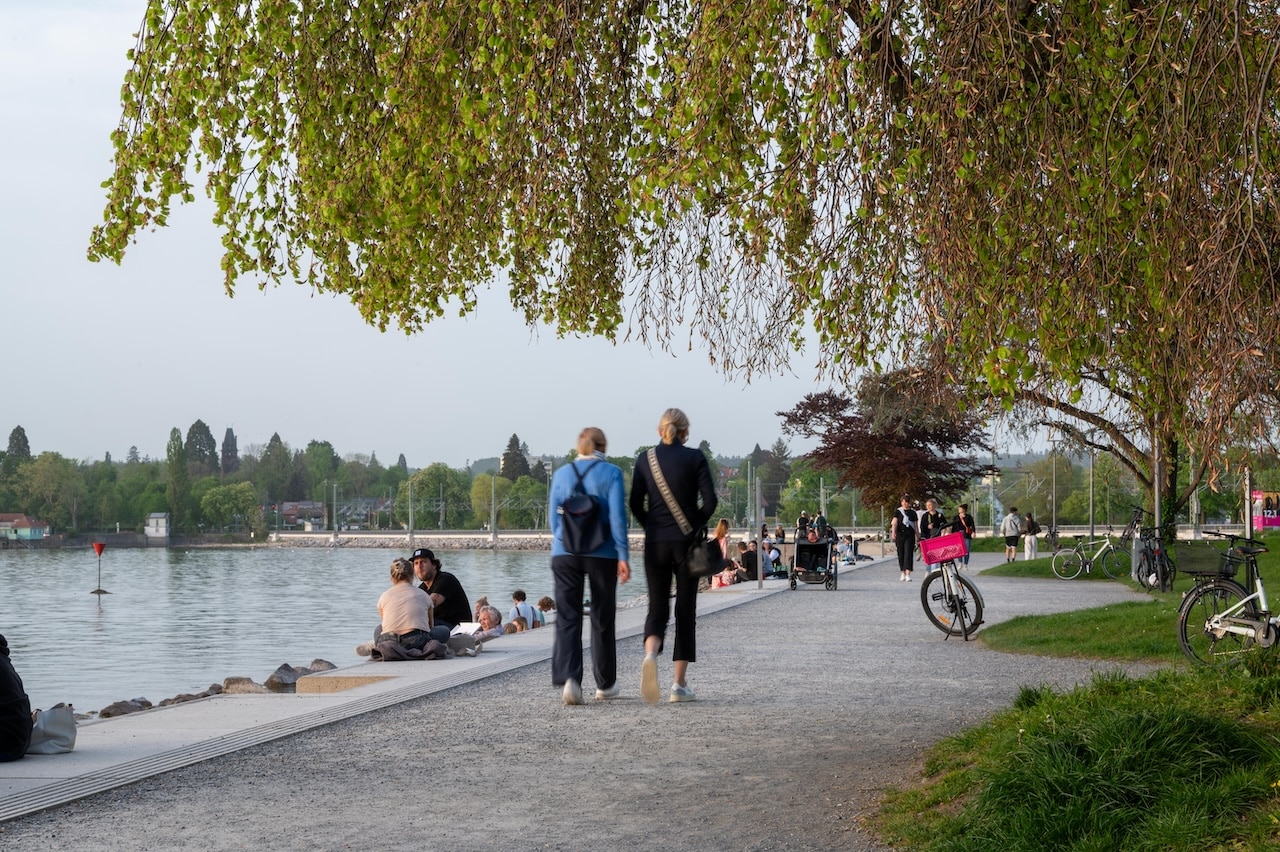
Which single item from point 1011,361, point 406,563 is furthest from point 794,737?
point 406,563

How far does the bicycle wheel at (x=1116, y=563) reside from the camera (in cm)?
3397

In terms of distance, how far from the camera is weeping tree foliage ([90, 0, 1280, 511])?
5.61 metres

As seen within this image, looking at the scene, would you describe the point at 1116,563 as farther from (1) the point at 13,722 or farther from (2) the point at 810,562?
(1) the point at 13,722

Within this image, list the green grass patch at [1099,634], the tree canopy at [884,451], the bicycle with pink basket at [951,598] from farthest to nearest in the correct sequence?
the tree canopy at [884,451]
the bicycle with pink basket at [951,598]
the green grass patch at [1099,634]

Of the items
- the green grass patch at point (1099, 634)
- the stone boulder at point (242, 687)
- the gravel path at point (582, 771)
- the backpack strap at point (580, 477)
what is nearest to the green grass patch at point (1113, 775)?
the gravel path at point (582, 771)

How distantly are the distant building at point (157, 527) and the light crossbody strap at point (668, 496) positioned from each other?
190 meters

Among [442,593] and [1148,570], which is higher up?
[442,593]

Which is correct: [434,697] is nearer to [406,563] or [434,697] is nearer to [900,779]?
[406,563]

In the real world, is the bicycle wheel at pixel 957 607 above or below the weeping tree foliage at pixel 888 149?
below

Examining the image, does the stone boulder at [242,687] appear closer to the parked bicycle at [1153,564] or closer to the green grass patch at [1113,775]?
the green grass patch at [1113,775]

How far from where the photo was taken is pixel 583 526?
10281 millimetres

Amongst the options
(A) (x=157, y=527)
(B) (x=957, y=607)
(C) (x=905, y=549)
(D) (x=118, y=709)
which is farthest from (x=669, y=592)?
(A) (x=157, y=527)

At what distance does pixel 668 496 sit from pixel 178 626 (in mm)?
34131

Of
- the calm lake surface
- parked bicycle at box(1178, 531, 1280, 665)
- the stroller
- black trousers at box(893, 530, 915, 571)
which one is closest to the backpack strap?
parked bicycle at box(1178, 531, 1280, 665)
